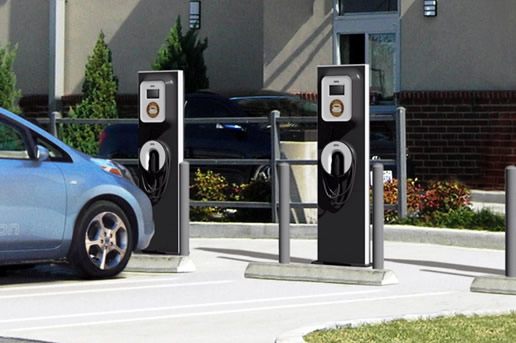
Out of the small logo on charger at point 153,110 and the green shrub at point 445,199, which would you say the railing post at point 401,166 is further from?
the small logo on charger at point 153,110

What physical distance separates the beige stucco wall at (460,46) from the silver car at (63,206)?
1072cm

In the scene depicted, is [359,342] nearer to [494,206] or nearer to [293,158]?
[293,158]

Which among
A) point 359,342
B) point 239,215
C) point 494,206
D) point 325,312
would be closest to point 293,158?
point 239,215

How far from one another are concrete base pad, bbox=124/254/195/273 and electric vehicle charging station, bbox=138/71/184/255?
237 mm

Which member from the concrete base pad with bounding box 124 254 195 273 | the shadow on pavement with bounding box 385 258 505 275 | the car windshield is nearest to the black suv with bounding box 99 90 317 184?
the car windshield

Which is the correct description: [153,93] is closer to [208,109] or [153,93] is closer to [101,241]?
[101,241]

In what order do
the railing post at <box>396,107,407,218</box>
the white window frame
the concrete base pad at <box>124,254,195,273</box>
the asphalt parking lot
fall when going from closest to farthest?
the asphalt parking lot, the concrete base pad at <box>124,254,195,273</box>, the railing post at <box>396,107,407,218</box>, the white window frame

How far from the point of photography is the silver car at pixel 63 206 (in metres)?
12.0

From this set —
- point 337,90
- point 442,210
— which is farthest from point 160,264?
point 442,210

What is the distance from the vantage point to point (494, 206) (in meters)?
20.2

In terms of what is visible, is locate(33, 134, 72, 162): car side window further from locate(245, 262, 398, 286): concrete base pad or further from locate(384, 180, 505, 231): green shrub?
locate(384, 180, 505, 231): green shrub

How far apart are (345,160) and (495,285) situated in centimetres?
181

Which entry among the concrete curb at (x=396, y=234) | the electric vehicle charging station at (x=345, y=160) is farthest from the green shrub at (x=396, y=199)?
the electric vehicle charging station at (x=345, y=160)

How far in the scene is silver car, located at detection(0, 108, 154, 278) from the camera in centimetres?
1202
